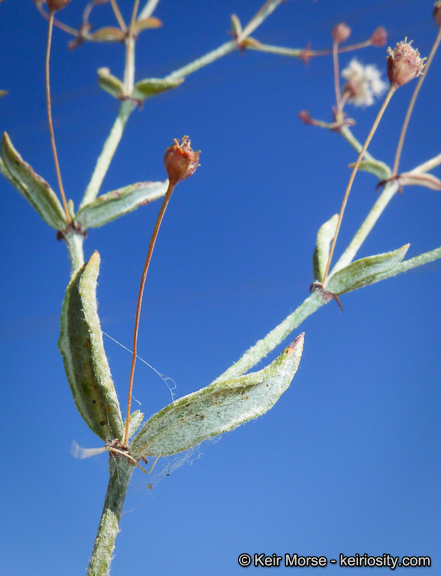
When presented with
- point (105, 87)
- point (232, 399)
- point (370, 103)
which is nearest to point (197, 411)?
point (232, 399)

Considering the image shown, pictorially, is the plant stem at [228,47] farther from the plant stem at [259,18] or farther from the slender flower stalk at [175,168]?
the slender flower stalk at [175,168]

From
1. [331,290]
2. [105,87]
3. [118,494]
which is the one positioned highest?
[105,87]

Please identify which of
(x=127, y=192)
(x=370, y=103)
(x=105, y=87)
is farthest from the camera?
(x=370, y=103)

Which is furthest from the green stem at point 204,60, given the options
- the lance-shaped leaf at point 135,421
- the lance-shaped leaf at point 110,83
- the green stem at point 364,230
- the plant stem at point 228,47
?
the lance-shaped leaf at point 135,421

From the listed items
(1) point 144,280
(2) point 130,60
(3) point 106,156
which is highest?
(2) point 130,60

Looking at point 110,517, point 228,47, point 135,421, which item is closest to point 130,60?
point 228,47

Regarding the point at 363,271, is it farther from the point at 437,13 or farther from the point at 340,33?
the point at 340,33

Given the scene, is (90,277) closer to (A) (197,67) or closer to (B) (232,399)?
(B) (232,399)
